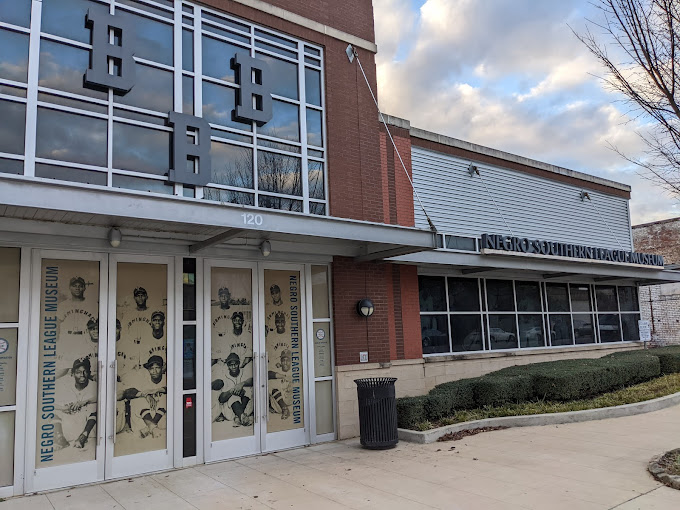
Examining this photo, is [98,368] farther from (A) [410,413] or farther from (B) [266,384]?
(A) [410,413]

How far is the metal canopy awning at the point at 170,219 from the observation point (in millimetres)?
6055

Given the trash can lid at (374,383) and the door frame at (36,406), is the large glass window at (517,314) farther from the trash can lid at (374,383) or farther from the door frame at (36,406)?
the door frame at (36,406)

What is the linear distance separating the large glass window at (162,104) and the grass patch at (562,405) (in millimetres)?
4455

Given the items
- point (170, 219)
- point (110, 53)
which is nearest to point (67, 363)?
point (170, 219)

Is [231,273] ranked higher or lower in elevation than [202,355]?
higher

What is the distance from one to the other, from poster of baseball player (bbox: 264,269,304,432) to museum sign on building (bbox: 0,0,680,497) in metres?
0.03

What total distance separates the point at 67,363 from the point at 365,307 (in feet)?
16.4

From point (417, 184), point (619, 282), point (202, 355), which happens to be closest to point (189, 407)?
point (202, 355)

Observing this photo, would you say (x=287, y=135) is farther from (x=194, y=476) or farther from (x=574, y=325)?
(x=574, y=325)

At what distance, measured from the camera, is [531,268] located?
13.5m

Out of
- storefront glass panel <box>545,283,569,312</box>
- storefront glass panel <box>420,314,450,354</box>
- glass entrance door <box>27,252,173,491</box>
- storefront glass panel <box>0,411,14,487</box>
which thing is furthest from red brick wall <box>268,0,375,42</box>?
storefront glass panel <box>545,283,569,312</box>

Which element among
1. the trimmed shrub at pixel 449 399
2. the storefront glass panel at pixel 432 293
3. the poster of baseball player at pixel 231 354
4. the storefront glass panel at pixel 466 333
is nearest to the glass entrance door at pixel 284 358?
the poster of baseball player at pixel 231 354

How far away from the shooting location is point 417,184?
12.8m

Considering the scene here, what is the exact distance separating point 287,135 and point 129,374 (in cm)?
475
